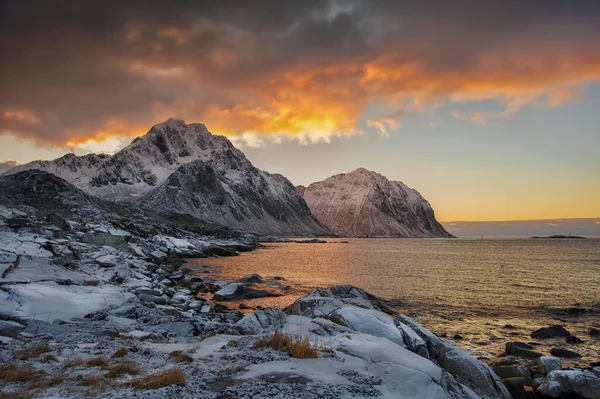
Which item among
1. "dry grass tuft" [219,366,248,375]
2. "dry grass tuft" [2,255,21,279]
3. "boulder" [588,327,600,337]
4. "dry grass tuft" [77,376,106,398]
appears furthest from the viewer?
"boulder" [588,327,600,337]

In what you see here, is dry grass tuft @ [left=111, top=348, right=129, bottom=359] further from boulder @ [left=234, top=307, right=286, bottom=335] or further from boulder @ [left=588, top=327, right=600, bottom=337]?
boulder @ [left=588, top=327, right=600, bottom=337]

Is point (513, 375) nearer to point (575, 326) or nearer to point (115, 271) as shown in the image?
point (575, 326)

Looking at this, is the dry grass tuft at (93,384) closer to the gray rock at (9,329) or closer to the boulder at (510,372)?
the gray rock at (9,329)

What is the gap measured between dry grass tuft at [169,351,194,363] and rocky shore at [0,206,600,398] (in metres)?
0.04

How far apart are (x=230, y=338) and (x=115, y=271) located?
20.7 m

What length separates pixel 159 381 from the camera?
8.16 meters

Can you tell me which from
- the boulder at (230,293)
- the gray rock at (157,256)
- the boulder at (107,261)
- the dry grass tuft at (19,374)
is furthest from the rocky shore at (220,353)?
the gray rock at (157,256)

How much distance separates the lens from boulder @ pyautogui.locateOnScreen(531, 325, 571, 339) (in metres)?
22.7

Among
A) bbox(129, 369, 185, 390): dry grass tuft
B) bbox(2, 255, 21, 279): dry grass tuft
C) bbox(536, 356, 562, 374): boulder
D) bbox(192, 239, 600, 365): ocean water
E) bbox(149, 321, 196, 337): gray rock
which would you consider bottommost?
bbox(192, 239, 600, 365): ocean water

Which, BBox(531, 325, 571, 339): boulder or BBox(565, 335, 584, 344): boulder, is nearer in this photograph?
BBox(565, 335, 584, 344): boulder

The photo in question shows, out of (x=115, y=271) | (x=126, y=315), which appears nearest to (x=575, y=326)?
(x=126, y=315)

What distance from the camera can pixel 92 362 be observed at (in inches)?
382

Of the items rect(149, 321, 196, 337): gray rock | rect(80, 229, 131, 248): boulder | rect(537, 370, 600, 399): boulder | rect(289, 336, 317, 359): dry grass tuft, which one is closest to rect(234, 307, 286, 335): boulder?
rect(149, 321, 196, 337): gray rock

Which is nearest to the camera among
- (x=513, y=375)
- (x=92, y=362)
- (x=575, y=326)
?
(x=92, y=362)
